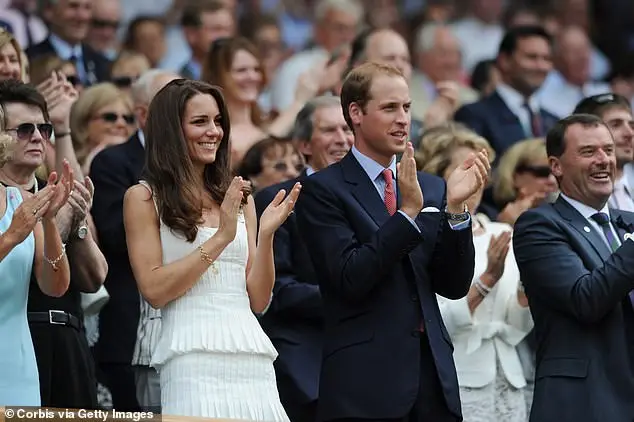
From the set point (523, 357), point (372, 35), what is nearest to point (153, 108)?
point (523, 357)

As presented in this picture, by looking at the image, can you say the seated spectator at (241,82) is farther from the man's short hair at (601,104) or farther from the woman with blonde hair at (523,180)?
the man's short hair at (601,104)

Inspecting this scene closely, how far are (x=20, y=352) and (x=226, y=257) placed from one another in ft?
3.15

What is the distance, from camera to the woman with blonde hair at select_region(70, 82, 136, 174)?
959 centimetres

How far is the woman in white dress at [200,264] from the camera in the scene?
670 centimetres

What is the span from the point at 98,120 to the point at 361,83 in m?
2.78

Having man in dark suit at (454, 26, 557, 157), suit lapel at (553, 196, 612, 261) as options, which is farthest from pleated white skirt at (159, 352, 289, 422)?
man in dark suit at (454, 26, 557, 157)

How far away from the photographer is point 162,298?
6.71 metres

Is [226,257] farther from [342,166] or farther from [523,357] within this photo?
[523,357]

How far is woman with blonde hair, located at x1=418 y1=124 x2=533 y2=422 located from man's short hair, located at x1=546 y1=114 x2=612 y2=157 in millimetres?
506

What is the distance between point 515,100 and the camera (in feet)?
38.7

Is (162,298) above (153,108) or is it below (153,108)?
below

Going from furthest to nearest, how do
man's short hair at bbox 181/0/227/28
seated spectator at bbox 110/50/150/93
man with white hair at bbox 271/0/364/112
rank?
1. man with white hair at bbox 271/0/364/112
2. man's short hair at bbox 181/0/227/28
3. seated spectator at bbox 110/50/150/93

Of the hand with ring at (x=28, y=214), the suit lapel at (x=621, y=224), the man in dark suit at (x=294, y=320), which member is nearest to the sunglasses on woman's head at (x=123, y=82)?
the man in dark suit at (x=294, y=320)

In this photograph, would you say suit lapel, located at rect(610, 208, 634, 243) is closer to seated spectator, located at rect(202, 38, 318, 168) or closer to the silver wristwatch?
the silver wristwatch
